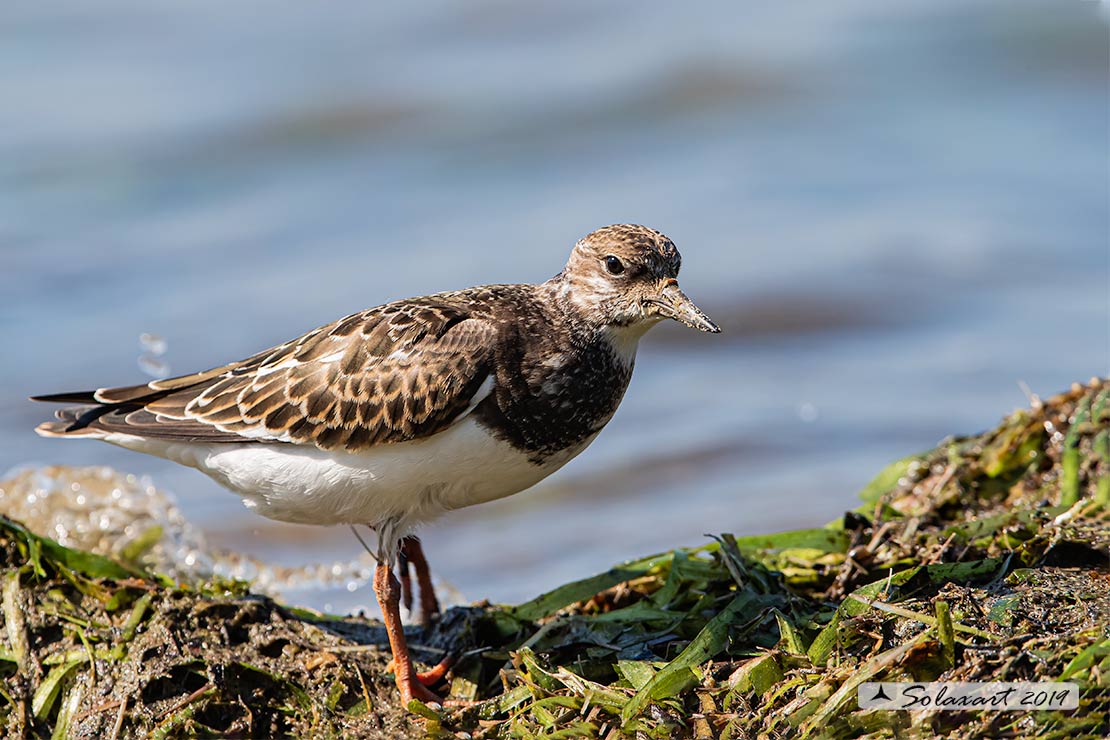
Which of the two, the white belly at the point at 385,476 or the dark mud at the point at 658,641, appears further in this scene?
the white belly at the point at 385,476

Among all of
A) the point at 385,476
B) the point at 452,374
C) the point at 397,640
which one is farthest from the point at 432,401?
the point at 397,640

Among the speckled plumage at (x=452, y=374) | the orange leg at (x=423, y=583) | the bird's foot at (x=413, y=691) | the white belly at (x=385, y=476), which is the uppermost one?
the speckled plumage at (x=452, y=374)

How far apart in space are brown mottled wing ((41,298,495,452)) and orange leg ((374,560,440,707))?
556 millimetres

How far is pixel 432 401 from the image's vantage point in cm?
439

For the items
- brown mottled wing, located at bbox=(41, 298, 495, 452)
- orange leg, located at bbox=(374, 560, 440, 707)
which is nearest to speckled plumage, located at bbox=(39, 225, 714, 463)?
brown mottled wing, located at bbox=(41, 298, 495, 452)

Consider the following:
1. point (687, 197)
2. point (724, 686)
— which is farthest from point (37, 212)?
point (724, 686)

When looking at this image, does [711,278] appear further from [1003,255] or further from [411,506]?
[411,506]

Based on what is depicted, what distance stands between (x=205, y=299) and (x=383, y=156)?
3.44 meters

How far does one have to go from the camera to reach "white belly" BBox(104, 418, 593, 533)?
→ 14.5ft

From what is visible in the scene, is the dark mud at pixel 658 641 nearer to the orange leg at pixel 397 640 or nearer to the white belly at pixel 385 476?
the orange leg at pixel 397 640

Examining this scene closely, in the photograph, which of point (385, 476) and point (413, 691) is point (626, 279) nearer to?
point (385, 476)

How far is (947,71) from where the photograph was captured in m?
13.8

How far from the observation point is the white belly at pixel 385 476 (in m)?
4.43

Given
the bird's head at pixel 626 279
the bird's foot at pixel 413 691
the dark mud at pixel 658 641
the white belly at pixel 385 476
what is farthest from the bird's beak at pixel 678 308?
the bird's foot at pixel 413 691
